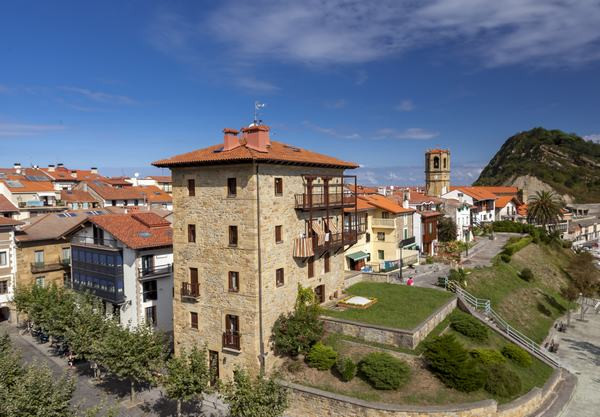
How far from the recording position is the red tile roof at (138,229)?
33.8m

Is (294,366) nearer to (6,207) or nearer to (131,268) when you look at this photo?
(131,268)

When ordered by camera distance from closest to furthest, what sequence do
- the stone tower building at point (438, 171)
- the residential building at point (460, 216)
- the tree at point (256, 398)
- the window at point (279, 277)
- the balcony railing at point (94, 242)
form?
the tree at point (256, 398) → the window at point (279, 277) → the balcony railing at point (94, 242) → the residential building at point (460, 216) → the stone tower building at point (438, 171)

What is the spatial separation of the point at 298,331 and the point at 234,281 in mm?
5201

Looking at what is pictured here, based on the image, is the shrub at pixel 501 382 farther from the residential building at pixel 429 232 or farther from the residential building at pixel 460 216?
the residential building at pixel 460 216

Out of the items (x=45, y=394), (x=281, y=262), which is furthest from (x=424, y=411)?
(x=45, y=394)

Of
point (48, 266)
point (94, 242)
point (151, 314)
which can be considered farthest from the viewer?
point (48, 266)

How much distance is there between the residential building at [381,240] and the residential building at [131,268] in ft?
71.1

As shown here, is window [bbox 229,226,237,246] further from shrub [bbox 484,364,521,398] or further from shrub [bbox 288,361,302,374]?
shrub [bbox 484,364,521,398]

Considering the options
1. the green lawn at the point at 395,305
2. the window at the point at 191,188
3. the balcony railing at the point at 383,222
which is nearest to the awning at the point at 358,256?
the balcony railing at the point at 383,222

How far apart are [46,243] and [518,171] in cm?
16732

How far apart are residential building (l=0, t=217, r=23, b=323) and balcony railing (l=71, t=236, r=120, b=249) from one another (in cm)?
719

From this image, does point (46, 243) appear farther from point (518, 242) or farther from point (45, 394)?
point (518, 242)

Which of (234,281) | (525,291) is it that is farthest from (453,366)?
(525,291)

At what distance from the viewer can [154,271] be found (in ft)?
113
